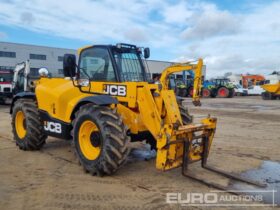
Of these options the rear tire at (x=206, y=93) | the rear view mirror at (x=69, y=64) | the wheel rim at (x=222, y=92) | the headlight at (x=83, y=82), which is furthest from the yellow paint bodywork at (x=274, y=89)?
the rear view mirror at (x=69, y=64)

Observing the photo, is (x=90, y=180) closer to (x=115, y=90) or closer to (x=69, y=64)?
(x=115, y=90)

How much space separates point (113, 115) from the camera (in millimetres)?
5500

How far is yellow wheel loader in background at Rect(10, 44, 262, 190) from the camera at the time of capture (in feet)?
17.8

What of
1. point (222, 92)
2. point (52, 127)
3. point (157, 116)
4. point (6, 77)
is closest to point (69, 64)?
point (52, 127)

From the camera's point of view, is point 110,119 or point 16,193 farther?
point 110,119

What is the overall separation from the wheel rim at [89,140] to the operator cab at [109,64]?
1.05m

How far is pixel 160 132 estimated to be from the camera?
204 inches

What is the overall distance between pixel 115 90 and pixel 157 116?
1150 mm

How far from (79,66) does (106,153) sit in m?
2.39

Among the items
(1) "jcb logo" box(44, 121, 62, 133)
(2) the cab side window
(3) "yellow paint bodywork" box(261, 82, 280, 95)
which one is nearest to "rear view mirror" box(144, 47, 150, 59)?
(2) the cab side window

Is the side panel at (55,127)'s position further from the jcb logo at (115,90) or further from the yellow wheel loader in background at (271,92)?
the yellow wheel loader in background at (271,92)

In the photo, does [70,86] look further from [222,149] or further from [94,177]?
[222,149]

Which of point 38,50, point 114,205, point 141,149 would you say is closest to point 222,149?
point 141,149

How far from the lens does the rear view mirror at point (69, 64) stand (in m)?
6.21
